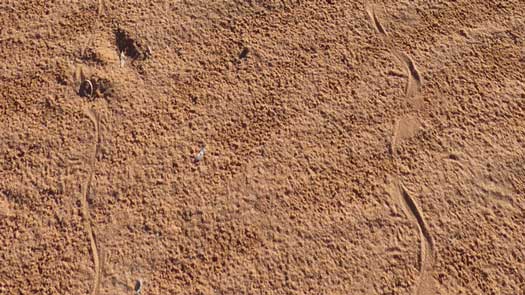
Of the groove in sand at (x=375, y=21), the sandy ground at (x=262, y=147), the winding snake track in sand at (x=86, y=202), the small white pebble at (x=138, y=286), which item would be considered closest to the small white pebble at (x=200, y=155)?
the sandy ground at (x=262, y=147)

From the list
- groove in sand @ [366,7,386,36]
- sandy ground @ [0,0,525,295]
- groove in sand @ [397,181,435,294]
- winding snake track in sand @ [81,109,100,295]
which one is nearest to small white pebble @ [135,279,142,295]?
sandy ground @ [0,0,525,295]

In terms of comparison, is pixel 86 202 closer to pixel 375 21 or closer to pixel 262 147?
pixel 262 147

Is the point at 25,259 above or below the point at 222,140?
below

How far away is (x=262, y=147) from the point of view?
13.1ft

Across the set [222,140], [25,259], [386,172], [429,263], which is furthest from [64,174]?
[429,263]

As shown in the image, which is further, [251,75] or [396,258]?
[251,75]

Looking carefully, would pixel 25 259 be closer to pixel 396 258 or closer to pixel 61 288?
pixel 61 288

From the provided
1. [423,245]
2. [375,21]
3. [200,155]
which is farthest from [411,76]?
[200,155]

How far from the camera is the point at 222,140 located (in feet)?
13.2

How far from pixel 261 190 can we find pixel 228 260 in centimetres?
62

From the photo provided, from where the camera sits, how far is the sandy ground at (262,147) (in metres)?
3.73

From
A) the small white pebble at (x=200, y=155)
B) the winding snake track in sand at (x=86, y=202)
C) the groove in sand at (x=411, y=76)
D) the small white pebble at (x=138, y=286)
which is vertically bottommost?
the small white pebble at (x=138, y=286)

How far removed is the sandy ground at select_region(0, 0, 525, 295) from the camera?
373 cm

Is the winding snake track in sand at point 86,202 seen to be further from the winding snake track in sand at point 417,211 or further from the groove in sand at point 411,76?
the groove in sand at point 411,76
